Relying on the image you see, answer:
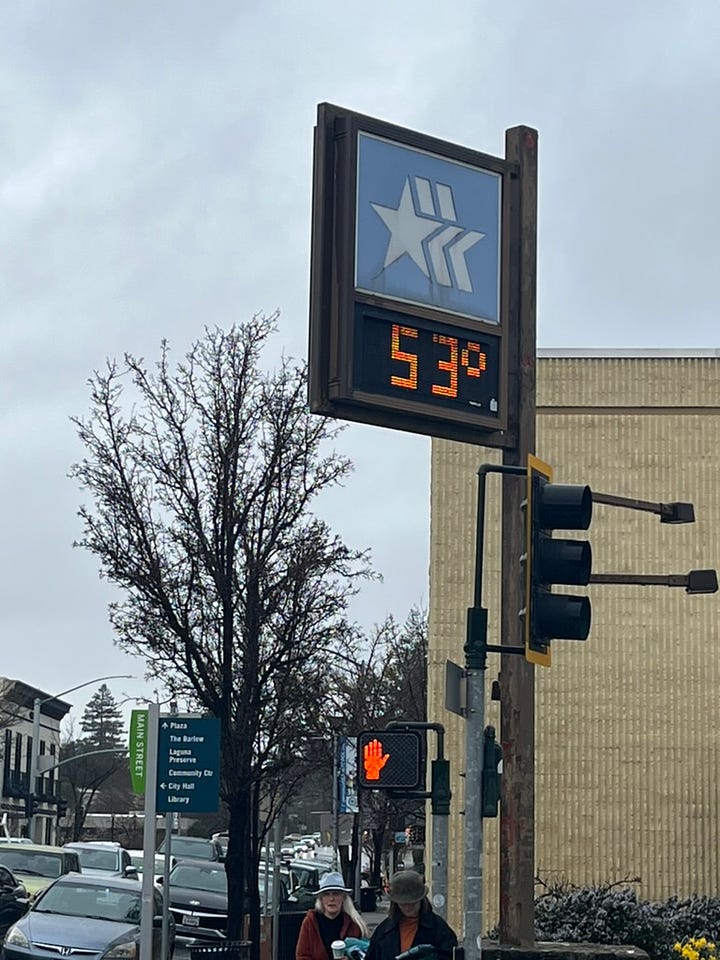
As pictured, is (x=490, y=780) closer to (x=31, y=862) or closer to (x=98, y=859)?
(x=31, y=862)

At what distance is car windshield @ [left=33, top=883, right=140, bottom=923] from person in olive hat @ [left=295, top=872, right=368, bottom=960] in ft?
31.5

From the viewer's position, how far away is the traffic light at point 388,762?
12352 mm

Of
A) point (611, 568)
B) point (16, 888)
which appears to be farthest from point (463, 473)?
point (16, 888)

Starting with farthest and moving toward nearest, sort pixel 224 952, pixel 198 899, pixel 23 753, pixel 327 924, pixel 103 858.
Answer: pixel 23 753
pixel 103 858
pixel 198 899
pixel 224 952
pixel 327 924

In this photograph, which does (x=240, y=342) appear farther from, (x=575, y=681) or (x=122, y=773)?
(x=122, y=773)

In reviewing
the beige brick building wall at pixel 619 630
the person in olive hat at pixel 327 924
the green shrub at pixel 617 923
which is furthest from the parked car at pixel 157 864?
the person in olive hat at pixel 327 924

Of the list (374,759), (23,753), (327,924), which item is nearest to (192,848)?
(374,759)

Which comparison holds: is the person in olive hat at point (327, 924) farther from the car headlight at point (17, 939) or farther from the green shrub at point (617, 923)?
the car headlight at point (17, 939)

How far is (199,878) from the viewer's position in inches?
1097

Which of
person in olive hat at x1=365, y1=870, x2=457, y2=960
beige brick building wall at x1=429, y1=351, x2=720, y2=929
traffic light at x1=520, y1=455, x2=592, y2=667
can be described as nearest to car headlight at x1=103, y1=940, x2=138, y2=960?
beige brick building wall at x1=429, y1=351, x2=720, y2=929

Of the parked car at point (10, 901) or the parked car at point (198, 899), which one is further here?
the parked car at point (198, 899)

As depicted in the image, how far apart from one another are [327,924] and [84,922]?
31.5ft

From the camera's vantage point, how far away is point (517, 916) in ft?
37.0

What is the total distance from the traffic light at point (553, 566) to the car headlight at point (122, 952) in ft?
34.8
